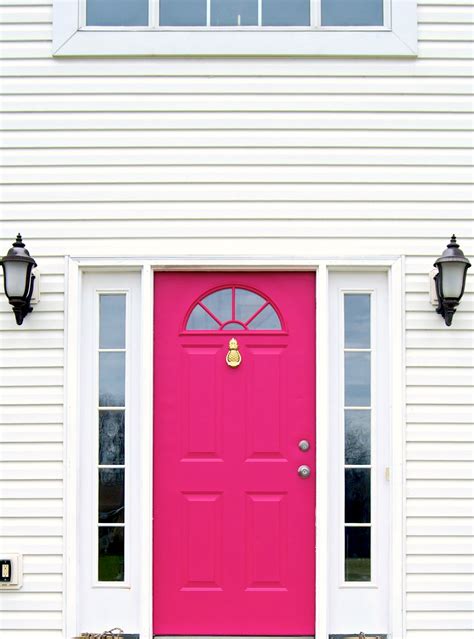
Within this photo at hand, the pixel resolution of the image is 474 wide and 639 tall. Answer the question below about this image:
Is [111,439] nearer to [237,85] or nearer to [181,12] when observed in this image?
[237,85]

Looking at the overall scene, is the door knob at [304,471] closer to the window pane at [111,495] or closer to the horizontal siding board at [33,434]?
the window pane at [111,495]

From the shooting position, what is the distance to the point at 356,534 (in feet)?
10.9

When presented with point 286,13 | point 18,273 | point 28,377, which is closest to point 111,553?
point 28,377

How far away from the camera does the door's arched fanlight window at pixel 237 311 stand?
342 cm

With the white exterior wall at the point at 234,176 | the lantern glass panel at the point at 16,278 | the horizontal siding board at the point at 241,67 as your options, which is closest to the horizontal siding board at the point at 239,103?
the white exterior wall at the point at 234,176

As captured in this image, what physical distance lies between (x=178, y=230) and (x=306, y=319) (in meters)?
0.87

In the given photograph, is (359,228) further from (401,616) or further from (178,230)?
(401,616)

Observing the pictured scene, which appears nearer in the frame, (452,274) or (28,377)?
(452,274)

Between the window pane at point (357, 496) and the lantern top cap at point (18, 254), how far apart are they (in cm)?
208

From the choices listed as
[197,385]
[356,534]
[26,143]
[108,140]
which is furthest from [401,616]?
[26,143]

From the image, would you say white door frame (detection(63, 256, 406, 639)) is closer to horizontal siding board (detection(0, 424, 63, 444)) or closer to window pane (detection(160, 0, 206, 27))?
horizontal siding board (detection(0, 424, 63, 444))

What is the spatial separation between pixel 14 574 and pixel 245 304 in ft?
6.30

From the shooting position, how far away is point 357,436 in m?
3.37

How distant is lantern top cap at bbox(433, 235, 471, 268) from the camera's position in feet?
10.3
